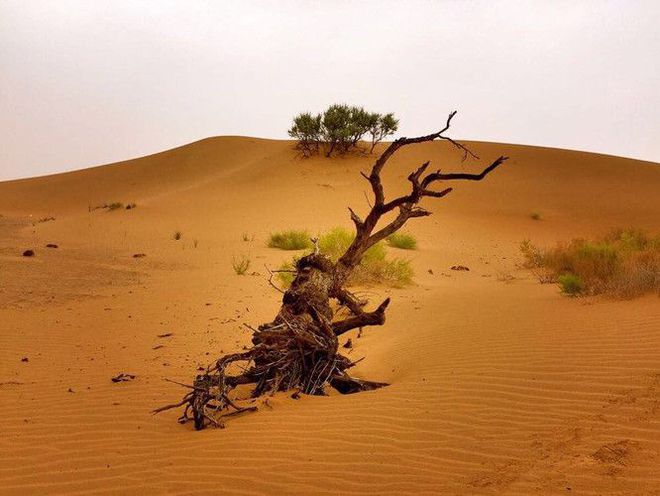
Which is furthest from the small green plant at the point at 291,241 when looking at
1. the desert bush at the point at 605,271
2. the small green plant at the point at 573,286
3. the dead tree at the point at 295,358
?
the dead tree at the point at 295,358

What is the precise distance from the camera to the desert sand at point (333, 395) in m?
3.53

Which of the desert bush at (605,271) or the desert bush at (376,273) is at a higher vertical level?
the desert bush at (605,271)

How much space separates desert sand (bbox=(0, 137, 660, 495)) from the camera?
11.6ft

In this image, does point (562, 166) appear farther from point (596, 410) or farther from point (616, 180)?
point (596, 410)

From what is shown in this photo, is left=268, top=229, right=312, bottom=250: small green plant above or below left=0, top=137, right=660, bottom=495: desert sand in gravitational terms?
above

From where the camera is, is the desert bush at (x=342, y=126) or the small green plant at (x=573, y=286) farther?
the desert bush at (x=342, y=126)

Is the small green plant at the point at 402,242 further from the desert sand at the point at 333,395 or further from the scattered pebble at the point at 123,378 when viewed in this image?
the scattered pebble at the point at 123,378

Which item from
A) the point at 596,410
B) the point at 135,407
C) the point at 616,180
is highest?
the point at 616,180

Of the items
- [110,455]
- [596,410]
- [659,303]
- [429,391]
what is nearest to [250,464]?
[110,455]

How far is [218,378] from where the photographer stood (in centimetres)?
→ 496

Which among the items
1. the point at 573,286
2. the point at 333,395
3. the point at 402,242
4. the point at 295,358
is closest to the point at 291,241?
the point at 402,242

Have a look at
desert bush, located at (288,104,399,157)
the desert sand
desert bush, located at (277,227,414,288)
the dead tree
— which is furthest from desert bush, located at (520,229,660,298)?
desert bush, located at (288,104,399,157)

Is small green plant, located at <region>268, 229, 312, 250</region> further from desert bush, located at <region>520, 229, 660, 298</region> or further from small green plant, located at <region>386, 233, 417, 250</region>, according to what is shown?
desert bush, located at <region>520, 229, 660, 298</region>

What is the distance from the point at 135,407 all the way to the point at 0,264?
28.7ft
